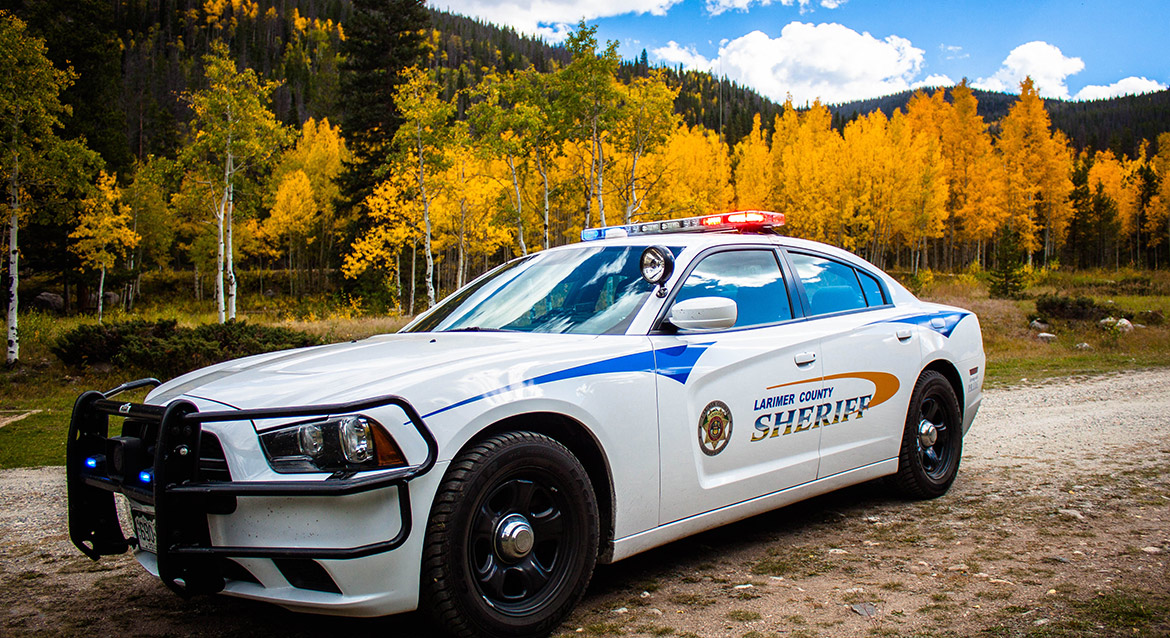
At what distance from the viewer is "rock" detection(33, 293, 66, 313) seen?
39.3 m

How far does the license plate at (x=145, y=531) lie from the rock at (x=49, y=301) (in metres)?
43.5

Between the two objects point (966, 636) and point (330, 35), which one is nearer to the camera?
point (966, 636)

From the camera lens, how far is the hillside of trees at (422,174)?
23.5m

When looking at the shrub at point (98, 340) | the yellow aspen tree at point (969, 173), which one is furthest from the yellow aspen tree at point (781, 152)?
the shrub at point (98, 340)

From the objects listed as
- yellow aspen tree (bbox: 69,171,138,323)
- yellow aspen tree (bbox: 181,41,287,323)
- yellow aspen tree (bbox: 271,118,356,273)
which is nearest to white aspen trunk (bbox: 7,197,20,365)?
yellow aspen tree (bbox: 181,41,287,323)

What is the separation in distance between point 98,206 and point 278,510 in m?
34.2

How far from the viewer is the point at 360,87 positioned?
35.7 m

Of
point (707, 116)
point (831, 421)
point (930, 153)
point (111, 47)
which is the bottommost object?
point (831, 421)

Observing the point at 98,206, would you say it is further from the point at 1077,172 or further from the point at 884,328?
the point at 1077,172

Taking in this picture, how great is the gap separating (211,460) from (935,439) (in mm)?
4260

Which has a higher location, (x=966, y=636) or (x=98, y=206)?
(x=98, y=206)

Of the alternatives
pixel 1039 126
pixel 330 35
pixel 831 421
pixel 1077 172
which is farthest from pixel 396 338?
pixel 330 35

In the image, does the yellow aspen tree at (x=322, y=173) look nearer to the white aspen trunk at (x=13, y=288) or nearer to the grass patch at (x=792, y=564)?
the white aspen trunk at (x=13, y=288)

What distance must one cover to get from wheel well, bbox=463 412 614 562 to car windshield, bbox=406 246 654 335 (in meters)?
0.53
